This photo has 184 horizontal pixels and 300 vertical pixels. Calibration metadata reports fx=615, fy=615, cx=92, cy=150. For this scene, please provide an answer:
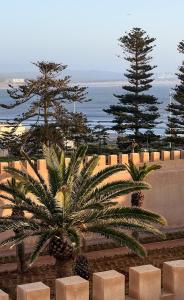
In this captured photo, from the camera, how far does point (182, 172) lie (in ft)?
55.6

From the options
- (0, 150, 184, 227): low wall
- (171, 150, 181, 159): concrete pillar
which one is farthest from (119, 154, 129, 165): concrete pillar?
(171, 150, 181, 159): concrete pillar

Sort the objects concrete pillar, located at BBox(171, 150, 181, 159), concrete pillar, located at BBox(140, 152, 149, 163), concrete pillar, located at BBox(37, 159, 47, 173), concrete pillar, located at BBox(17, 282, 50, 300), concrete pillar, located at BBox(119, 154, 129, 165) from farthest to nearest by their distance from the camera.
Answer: concrete pillar, located at BBox(171, 150, 181, 159) → concrete pillar, located at BBox(140, 152, 149, 163) → concrete pillar, located at BBox(119, 154, 129, 165) → concrete pillar, located at BBox(37, 159, 47, 173) → concrete pillar, located at BBox(17, 282, 50, 300)

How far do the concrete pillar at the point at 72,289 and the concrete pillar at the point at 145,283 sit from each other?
0.53m

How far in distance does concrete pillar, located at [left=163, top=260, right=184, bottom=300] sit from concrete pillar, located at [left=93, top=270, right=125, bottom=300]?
22.4 inches

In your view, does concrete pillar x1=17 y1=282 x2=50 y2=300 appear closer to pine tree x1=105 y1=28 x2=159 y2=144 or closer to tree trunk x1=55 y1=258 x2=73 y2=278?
tree trunk x1=55 y1=258 x2=73 y2=278

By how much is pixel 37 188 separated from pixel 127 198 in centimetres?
577

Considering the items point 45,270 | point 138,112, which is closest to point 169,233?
point 45,270

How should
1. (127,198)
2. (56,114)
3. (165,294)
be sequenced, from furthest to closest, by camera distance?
(56,114) < (127,198) < (165,294)

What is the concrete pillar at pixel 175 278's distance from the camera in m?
6.19

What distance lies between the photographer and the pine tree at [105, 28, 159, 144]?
3016cm

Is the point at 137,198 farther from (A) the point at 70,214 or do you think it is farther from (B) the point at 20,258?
(A) the point at 70,214

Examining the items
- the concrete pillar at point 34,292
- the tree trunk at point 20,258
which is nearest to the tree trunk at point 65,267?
the tree trunk at point 20,258

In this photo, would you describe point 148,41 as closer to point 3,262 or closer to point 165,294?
point 3,262

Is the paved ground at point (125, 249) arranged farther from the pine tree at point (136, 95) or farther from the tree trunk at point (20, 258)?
the pine tree at point (136, 95)
